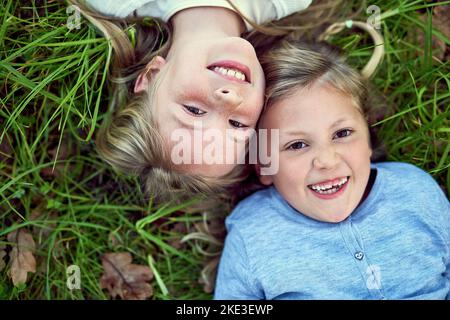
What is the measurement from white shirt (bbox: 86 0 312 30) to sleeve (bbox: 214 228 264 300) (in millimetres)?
1051

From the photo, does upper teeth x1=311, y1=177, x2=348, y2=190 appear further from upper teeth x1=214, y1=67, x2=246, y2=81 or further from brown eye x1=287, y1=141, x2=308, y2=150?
upper teeth x1=214, y1=67, x2=246, y2=81

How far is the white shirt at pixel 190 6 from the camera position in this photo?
7.00 ft

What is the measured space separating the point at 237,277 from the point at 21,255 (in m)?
1.11

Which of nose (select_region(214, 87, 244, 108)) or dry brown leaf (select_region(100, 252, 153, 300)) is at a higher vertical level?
nose (select_region(214, 87, 244, 108))

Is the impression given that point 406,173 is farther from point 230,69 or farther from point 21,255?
point 21,255

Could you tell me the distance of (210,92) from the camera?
195 cm

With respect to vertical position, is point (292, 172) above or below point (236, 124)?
below

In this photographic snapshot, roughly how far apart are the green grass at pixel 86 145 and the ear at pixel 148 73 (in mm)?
179

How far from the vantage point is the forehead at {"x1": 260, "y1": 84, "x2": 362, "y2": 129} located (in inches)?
82.1

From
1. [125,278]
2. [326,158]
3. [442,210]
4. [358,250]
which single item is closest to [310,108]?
[326,158]

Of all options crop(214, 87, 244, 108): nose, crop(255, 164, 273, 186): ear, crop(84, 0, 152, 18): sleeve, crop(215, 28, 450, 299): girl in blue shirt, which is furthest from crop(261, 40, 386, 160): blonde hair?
crop(84, 0, 152, 18): sleeve

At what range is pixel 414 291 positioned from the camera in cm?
216
